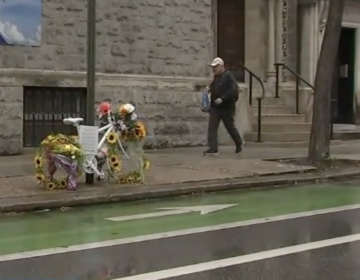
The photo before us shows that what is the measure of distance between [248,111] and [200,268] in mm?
12068

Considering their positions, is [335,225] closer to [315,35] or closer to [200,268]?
[200,268]

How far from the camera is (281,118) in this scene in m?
18.9

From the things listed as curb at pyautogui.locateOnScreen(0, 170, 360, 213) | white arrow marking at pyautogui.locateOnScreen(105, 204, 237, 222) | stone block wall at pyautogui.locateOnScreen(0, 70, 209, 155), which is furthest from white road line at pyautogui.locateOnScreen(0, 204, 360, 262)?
stone block wall at pyautogui.locateOnScreen(0, 70, 209, 155)

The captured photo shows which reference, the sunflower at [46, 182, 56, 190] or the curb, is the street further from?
the sunflower at [46, 182, 56, 190]

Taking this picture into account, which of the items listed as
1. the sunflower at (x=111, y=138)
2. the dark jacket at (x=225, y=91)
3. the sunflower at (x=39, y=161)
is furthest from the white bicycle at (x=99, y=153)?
the dark jacket at (x=225, y=91)

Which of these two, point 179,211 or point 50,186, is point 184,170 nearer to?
point 50,186

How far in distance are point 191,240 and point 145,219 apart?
4.48 feet

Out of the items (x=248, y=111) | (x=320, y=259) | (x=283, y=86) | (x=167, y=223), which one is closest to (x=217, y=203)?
(x=167, y=223)

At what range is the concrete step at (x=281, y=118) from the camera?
18641 mm

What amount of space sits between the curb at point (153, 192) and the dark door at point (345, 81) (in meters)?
10.7

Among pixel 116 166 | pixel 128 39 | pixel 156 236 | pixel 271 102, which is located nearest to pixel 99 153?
pixel 116 166

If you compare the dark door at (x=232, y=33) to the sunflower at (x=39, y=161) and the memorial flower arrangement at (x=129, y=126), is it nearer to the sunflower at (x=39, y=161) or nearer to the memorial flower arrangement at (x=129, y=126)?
the memorial flower arrangement at (x=129, y=126)

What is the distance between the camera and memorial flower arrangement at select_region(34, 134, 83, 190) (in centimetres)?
967

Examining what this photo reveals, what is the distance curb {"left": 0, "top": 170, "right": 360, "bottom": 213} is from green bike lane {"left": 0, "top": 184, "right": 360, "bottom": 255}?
0.48ft
